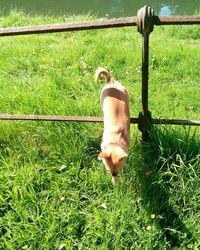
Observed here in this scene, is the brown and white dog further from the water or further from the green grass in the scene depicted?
the water

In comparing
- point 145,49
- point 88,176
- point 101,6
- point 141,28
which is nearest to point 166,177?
point 88,176

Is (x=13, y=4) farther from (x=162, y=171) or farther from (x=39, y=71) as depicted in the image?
(x=162, y=171)

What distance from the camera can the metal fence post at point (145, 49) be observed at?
9.14ft

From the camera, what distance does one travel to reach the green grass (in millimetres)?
3012

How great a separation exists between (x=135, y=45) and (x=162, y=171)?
8.81 feet

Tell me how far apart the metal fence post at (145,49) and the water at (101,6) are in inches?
238

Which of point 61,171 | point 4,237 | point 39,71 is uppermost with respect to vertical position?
point 39,71

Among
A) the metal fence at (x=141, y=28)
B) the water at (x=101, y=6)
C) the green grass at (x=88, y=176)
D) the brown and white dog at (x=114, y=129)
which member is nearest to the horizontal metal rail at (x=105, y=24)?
the metal fence at (x=141, y=28)

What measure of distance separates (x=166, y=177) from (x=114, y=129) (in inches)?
24.1

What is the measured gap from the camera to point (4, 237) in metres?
3.05

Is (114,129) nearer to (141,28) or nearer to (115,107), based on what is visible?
(115,107)

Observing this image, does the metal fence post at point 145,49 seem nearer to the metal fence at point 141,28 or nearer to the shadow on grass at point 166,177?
the metal fence at point 141,28

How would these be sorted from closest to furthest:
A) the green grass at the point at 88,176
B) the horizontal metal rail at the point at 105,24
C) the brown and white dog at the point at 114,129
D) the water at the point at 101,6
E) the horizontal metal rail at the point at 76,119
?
the horizontal metal rail at the point at 105,24 < the brown and white dog at the point at 114,129 < the green grass at the point at 88,176 < the horizontal metal rail at the point at 76,119 < the water at the point at 101,6

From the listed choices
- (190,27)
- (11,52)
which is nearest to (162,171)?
(11,52)
